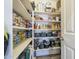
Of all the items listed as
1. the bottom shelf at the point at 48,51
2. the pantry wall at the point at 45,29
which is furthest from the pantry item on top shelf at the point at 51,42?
the bottom shelf at the point at 48,51

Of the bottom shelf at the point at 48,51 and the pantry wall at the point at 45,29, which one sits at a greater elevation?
the pantry wall at the point at 45,29

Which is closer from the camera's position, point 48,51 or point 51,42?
point 48,51

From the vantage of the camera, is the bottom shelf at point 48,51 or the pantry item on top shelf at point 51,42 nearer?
the bottom shelf at point 48,51

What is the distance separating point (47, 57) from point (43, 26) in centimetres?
116

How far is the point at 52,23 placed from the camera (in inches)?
205

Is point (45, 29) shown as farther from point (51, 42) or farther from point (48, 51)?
point (48, 51)

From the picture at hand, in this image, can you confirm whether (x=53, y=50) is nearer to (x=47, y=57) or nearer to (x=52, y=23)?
(x=47, y=57)

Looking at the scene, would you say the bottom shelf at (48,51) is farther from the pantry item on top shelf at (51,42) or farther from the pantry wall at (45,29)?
the pantry item on top shelf at (51,42)

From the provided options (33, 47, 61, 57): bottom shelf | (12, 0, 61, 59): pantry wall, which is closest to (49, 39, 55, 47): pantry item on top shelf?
(12, 0, 61, 59): pantry wall

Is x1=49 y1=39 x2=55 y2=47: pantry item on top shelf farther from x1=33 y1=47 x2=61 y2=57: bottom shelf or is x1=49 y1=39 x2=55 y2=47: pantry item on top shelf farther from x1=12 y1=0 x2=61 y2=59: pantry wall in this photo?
x1=33 y1=47 x2=61 y2=57: bottom shelf

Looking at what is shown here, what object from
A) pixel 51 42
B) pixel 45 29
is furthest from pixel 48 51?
pixel 45 29

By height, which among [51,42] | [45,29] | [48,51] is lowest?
[48,51]

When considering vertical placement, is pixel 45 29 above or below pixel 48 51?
above

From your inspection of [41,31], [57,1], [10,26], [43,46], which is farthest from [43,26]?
[10,26]
